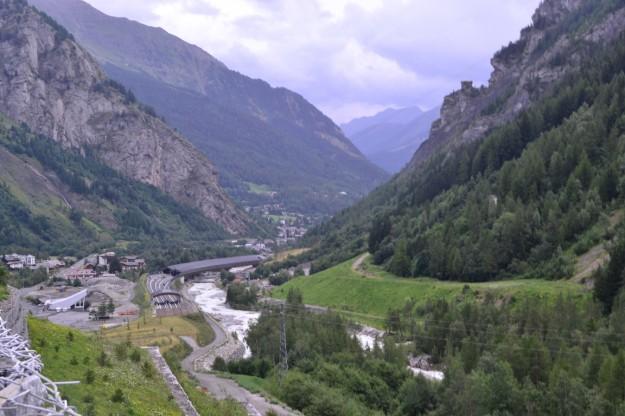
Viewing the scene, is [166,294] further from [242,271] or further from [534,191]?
[534,191]

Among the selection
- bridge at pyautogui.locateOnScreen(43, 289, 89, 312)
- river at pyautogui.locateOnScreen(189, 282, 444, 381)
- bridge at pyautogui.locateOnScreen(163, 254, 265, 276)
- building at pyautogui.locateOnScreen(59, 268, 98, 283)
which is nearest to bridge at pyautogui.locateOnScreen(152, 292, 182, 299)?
river at pyautogui.locateOnScreen(189, 282, 444, 381)

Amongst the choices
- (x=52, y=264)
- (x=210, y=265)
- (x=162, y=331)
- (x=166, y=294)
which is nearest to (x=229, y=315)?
(x=166, y=294)

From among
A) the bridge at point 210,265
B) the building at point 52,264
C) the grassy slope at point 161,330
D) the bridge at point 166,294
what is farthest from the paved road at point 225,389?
the bridge at point 210,265

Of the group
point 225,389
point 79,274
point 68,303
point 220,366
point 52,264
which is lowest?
point 68,303

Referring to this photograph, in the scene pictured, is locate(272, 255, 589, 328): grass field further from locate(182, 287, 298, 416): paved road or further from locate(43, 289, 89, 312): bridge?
locate(43, 289, 89, 312): bridge

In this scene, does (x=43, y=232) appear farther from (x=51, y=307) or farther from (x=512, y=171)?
(x=512, y=171)

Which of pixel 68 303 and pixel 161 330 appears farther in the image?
pixel 68 303

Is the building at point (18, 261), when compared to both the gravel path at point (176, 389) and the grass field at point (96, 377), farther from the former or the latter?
the grass field at point (96, 377)
